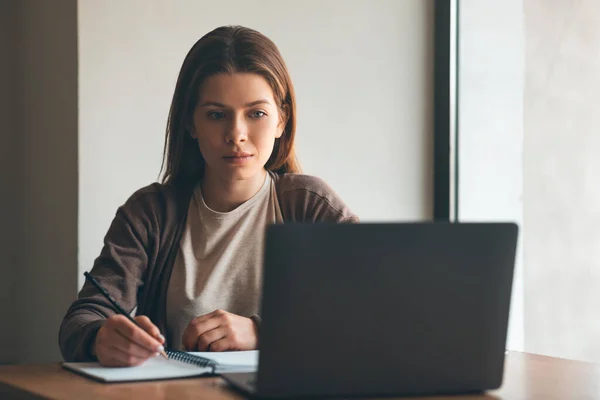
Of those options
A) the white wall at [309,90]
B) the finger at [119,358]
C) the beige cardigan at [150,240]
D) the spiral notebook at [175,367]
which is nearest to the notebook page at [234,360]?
the spiral notebook at [175,367]

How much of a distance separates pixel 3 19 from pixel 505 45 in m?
1.61

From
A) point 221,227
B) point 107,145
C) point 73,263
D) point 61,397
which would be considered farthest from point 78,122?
point 61,397

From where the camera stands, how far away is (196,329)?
136 cm

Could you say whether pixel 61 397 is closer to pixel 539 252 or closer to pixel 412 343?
pixel 412 343

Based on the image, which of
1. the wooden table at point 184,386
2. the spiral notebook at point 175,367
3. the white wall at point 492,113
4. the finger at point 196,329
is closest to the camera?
the wooden table at point 184,386

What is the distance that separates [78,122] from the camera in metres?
2.28

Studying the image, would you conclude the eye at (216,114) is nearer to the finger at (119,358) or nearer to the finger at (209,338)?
the finger at (209,338)

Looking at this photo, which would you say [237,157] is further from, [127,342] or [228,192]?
[127,342]

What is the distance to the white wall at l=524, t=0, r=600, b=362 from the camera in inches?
108

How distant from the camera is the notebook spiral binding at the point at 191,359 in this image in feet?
4.01

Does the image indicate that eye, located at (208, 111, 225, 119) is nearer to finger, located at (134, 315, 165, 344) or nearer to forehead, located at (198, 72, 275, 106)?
forehead, located at (198, 72, 275, 106)

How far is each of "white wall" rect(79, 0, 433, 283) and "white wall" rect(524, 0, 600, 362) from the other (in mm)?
356

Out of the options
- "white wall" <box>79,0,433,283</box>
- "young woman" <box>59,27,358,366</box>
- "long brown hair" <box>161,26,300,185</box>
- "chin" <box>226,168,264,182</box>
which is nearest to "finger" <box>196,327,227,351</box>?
"young woman" <box>59,27,358,366</box>

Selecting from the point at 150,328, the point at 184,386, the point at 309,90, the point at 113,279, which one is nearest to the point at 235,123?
the point at 113,279
